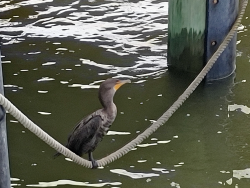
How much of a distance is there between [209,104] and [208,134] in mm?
497

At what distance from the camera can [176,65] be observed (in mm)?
5621

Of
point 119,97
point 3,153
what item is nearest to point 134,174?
point 119,97

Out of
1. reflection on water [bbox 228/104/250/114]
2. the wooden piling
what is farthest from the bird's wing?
reflection on water [bbox 228/104/250/114]

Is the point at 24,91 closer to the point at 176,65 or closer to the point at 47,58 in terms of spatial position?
the point at 47,58

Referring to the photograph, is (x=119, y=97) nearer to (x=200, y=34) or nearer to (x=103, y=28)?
(x=200, y=34)

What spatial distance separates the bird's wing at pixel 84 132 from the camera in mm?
3260

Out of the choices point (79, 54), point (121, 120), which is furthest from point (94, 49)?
point (121, 120)

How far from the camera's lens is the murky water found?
408 cm

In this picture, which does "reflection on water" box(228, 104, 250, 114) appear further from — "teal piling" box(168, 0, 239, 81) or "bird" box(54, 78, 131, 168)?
"bird" box(54, 78, 131, 168)

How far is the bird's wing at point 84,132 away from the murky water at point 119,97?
625 mm

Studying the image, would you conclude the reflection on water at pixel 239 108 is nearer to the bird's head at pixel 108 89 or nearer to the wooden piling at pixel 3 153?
the bird's head at pixel 108 89

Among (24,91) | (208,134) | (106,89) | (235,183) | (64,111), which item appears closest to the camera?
(106,89)

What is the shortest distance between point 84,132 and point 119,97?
1845 millimetres

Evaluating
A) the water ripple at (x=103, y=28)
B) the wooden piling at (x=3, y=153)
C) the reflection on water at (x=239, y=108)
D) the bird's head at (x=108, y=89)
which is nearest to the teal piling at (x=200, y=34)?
the water ripple at (x=103, y=28)
